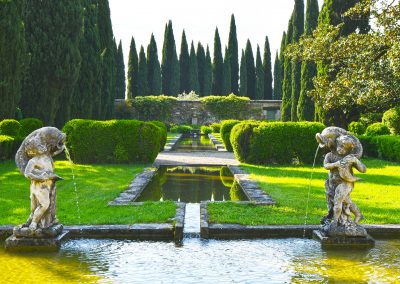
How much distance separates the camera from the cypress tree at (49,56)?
72.4ft

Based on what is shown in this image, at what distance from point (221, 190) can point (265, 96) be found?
46901 mm

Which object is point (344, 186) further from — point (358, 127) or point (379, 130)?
point (358, 127)

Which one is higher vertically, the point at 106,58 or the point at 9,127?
the point at 106,58

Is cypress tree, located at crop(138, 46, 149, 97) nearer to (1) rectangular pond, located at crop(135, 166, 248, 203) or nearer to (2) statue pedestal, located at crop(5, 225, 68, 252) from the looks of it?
(1) rectangular pond, located at crop(135, 166, 248, 203)

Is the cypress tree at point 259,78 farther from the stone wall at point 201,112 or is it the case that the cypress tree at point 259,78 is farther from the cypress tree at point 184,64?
the stone wall at point 201,112

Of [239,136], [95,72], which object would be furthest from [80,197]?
[95,72]

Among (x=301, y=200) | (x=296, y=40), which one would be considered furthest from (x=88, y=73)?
(x=301, y=200)

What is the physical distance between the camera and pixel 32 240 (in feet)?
18.7

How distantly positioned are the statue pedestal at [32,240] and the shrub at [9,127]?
12.2 m

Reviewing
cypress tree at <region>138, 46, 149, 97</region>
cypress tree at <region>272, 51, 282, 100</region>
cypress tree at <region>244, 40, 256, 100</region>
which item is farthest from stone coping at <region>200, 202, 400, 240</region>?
cypress tree at <region>272, 51, 282, 100</region>

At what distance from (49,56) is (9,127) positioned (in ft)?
20.5

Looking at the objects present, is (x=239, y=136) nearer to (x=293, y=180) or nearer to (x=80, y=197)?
(x=293, y=180)

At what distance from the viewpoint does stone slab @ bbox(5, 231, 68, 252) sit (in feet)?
18.5

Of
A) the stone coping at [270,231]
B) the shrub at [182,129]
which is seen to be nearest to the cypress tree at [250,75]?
the shrub at [182,129]
